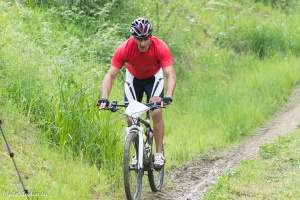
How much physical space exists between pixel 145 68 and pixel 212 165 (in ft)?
8.34

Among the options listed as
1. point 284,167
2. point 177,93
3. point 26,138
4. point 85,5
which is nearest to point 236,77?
point 177,93

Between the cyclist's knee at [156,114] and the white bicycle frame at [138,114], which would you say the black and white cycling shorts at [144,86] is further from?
the white bicycle frame at [138,114]

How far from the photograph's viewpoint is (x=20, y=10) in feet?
39.5

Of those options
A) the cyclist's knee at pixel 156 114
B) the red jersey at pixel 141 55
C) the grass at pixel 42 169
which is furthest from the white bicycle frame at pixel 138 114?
the grass at pixel 42 169

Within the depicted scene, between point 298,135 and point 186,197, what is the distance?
8.90ft

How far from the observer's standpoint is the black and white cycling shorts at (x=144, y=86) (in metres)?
8.52

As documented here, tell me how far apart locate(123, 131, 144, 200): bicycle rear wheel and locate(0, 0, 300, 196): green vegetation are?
54 cm

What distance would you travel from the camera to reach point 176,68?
14.1 meters

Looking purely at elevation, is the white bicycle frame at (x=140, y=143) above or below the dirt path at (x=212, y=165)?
above

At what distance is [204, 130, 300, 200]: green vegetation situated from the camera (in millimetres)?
7715

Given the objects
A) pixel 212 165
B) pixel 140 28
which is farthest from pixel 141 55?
pixel 212 165

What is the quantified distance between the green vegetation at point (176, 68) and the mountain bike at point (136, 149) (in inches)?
23.4

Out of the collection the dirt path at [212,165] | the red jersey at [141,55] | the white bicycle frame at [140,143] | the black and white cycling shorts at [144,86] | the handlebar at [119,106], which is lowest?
the dirt path at [212,165]

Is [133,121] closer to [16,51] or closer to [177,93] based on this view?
[16,51]
